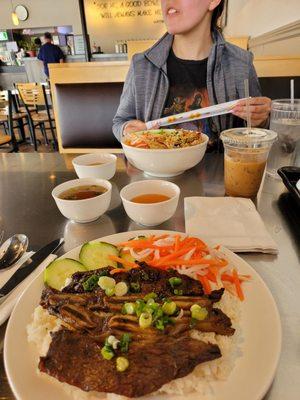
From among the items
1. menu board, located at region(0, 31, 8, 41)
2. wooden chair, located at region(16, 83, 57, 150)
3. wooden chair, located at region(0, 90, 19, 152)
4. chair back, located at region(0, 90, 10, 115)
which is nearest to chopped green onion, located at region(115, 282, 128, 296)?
wooden chair, located at region(0, 90, 19, 152)

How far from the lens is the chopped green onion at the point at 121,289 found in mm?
661

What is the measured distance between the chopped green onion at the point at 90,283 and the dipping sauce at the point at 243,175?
2.52 feet

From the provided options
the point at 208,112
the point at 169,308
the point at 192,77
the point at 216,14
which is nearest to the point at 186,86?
the point at 192,77

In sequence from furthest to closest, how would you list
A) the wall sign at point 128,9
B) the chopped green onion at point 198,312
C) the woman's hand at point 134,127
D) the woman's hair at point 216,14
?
the wall sign at point 128,9
the woman's hair at point 216,14
the woman's hand at point 134,127
the chopped green onion at point 198,312

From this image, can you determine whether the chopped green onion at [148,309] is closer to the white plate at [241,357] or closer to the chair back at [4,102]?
the white plate at [241,357]

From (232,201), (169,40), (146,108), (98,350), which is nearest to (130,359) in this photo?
(98,350)

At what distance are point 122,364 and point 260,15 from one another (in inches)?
165

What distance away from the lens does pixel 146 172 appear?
146cm

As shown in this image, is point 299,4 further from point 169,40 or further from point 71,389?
point 71,389

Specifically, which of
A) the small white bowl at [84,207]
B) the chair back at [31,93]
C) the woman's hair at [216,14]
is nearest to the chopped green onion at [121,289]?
the small white bowl at [84,207]

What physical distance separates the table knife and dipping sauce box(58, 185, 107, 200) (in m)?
0.22

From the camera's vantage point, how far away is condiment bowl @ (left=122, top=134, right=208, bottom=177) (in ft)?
4.27

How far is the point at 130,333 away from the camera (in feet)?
1.86

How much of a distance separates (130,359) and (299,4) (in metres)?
2.73
